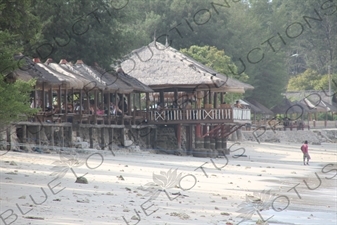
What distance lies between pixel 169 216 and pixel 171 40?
53504 millimetres

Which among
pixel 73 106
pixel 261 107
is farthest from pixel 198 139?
pixel 261 107

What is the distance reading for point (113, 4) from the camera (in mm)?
46469

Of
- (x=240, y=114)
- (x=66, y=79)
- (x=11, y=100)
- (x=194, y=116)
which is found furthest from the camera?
(x=240, y=114)

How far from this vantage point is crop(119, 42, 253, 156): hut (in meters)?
42.2

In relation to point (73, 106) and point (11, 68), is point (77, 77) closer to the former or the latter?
point (73, 106)

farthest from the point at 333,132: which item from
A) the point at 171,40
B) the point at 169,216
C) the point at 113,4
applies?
the point at 169,216

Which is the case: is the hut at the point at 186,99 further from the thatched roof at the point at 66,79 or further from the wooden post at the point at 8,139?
the wooden post at the point at 8,139

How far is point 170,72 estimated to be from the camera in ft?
143

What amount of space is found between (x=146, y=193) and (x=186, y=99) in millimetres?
23656

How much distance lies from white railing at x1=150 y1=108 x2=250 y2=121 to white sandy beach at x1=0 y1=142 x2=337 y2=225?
5.92m

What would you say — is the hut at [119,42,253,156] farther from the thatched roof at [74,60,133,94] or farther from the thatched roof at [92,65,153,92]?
the thatched roof at [74,60,133,94]

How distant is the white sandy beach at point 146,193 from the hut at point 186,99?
6245mm

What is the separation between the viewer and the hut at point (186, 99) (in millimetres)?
42250

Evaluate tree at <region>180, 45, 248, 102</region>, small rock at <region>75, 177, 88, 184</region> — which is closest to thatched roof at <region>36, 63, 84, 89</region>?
small rock at <region>75, 177, 88, 184</region>
